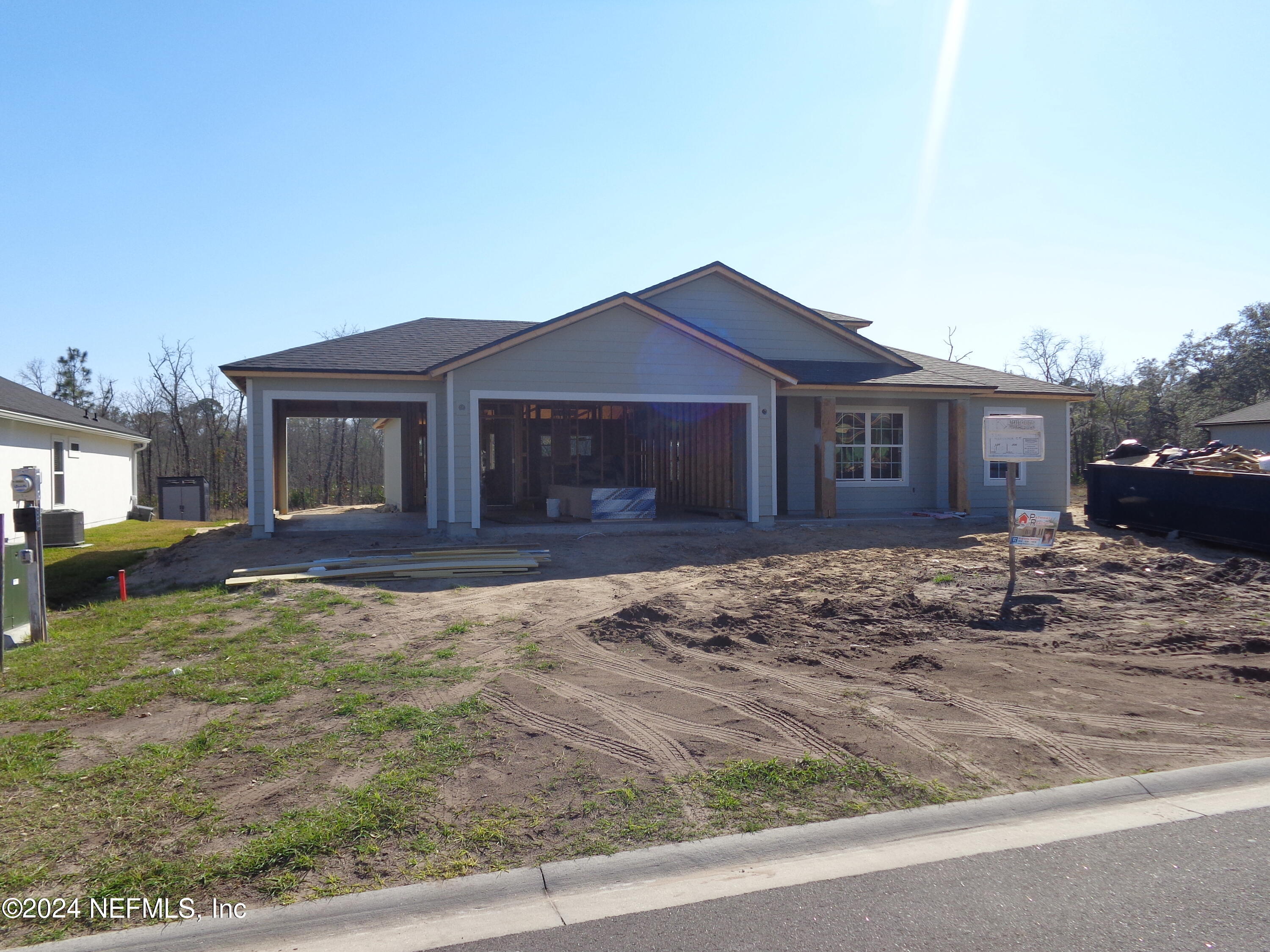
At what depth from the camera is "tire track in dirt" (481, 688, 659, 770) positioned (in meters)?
5.05

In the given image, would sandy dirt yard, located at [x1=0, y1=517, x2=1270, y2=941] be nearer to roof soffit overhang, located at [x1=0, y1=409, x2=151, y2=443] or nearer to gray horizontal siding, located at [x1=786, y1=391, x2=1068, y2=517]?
gray horizontal siding, located at [x1=786, y1=391, x2=1068, y2=517]

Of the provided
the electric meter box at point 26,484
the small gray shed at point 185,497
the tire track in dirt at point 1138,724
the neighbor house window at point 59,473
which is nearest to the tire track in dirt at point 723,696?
the tire track in dirt at point 1138,724

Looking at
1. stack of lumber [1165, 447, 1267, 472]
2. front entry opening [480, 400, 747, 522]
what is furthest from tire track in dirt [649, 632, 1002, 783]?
front entry opening [480, 400, 747, 522]

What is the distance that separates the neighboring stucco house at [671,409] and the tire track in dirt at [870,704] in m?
7.88

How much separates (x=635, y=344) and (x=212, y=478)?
25.3 metres

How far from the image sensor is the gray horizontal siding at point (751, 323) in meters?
19.2

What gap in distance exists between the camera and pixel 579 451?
2178cm

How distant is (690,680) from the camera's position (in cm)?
Answer: 673

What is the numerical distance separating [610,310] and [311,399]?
571 cm

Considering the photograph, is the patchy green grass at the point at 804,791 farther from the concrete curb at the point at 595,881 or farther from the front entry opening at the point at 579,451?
the front entry opening at the point at 579,451

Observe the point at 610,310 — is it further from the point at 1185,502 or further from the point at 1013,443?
the point at 1185,502

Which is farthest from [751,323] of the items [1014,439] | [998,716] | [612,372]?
[998,716]

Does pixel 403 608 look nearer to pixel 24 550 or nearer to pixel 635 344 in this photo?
pixel 24 550

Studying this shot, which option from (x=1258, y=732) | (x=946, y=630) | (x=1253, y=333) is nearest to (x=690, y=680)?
(x=946, y=630)
